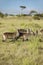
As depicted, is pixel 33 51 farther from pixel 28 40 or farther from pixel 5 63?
pixel 28 40

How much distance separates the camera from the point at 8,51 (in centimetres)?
1228

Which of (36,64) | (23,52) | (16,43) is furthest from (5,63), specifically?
(16,43)

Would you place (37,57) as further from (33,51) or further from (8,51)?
(8,51)

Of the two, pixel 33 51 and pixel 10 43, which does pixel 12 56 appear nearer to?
pixel 33 51

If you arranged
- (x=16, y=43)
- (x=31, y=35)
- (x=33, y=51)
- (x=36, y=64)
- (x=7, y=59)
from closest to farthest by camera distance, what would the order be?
1. (x=36, y=64)
2. (x=7, y=59)
3. (x=33, y=51)
4. (x=16, y=43)
5. (x=31, y=35)

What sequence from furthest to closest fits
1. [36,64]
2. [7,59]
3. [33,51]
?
[33,51] < [7,59] < [36,64]

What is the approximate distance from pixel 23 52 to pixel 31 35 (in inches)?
176

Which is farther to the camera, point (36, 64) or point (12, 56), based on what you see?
point (12, 56)

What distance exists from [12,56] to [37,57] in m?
1.22

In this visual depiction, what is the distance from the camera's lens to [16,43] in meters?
14.6

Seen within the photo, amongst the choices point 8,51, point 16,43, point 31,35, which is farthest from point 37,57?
point 31,35

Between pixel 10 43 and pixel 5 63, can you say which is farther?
pixel 10 43

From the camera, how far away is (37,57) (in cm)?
1077

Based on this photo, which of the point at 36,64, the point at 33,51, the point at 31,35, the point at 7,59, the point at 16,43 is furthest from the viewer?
the point at 31,35
